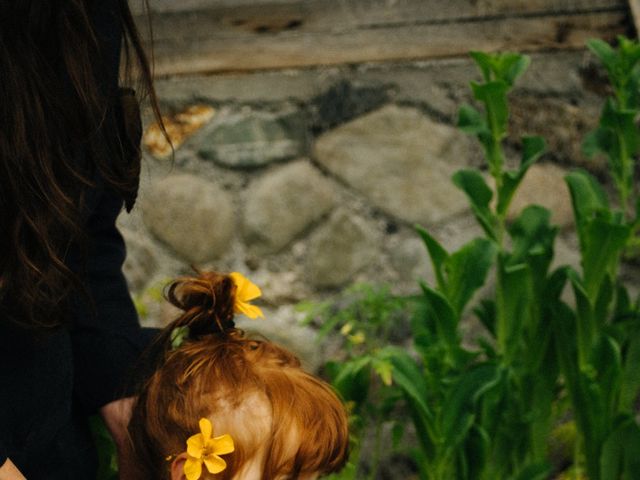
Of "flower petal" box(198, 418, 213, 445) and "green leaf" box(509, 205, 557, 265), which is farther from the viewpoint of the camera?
"green leaf" box(509, 205, 557, 265)

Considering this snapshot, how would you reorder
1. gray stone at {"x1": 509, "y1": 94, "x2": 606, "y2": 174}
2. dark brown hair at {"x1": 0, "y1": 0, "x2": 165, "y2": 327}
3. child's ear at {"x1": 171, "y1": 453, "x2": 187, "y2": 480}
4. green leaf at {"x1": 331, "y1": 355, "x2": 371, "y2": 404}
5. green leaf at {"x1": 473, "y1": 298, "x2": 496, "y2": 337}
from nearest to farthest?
dark brown hair at {"x1": 0, "y1": 0, "x2": 165, "y2": 327}
child's ear at {"x1": 171, "y1": 453, "x2": 187, "y2": 480}
green leaf at {"x1": 331, "y1": 355, "x2": 371, "y2": 404}
green leaf at {"x1": 473, "y1": 298, "x2": 496, "y2": 337}
gray stone at {"x1": 509, "y1": 94, "x2": 606, "y2": 174}

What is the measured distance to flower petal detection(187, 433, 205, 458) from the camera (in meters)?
1.21

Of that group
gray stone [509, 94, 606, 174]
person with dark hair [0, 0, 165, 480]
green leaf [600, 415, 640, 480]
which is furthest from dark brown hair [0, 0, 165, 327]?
gray stone [509, 94, 606, 174]

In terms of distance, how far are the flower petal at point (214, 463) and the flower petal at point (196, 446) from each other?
10mm

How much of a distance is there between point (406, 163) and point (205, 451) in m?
1.24

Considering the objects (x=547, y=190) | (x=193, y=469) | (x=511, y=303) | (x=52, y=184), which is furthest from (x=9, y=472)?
(x=547, y=190)

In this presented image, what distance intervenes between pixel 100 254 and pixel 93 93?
31 centimetres

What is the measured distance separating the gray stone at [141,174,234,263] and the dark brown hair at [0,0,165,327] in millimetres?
1138

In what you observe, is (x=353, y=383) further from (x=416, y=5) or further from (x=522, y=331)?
(x=416, y=5)

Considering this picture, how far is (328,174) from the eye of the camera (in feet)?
7.76

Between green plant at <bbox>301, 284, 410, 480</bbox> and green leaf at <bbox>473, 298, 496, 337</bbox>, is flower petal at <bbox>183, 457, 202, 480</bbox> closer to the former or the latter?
green plant at <bbox>301, 284, 410, 480</bbox>

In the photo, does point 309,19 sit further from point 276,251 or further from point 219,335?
point 219,335

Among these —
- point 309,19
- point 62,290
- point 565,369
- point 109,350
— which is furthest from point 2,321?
point 309,19

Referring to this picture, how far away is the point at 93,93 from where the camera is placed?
3.96ft
